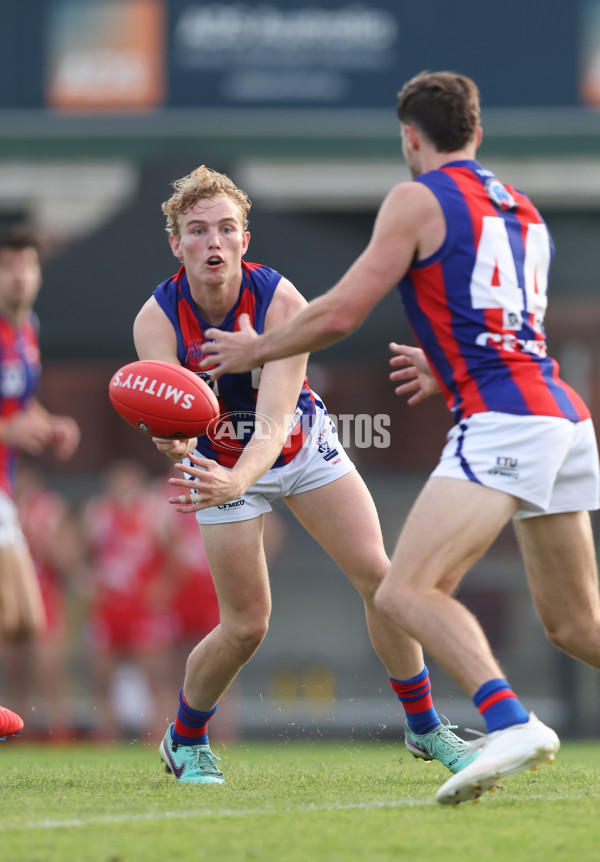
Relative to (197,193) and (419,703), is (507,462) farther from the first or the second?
(197,193)

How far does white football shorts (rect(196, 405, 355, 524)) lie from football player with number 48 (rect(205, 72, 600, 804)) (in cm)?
89

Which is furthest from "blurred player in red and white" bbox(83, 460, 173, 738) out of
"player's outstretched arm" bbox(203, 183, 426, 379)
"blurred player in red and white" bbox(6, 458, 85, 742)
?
"player's outstretched arm" bbox(203, 183, 426, 379)

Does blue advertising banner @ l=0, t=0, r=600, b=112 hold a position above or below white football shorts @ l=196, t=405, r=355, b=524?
above

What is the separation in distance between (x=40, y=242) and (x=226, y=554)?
13.7ft

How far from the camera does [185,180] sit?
525 centimetres

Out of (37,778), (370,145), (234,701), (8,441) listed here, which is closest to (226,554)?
(37,778)

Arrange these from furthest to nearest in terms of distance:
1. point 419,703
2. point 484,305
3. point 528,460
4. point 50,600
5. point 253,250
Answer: point 50,600 → point 253,250 → point 419,703 → point 484,305 → point 528,460

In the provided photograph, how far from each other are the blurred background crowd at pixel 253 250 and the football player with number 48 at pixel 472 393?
328cm

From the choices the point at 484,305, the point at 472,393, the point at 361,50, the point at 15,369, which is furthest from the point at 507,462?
the point at 361,50

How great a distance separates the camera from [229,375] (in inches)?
205

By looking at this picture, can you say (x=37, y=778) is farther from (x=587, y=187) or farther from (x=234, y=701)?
(x=587, y=187)

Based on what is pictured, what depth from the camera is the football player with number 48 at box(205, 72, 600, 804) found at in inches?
163

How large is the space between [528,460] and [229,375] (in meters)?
1.53

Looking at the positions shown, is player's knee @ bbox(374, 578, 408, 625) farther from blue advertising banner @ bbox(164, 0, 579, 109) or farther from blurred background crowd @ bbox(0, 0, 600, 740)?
blue advertising banner @ bbox(164, 0, 579, 109)
